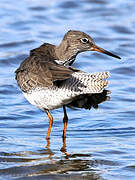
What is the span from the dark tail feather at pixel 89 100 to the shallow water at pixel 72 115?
55 centimetres

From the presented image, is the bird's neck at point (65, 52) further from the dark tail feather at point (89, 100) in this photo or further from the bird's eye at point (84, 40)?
the dark tail feather at point (89, 100)

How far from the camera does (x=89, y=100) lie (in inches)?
318

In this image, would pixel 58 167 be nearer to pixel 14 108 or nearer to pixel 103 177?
pixel 103 177

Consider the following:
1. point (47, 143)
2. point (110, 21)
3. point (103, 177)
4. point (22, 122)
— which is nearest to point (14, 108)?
point (22, 122)

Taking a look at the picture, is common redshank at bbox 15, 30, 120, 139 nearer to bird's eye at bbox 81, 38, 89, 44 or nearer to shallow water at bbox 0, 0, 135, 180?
bird's eye at bbox 81, 38, 89, 44

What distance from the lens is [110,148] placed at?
779 centimetres

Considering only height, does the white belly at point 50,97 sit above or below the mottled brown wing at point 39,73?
below

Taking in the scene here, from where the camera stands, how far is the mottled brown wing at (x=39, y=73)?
23.2ft

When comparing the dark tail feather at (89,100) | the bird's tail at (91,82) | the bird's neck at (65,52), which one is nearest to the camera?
the bird's tail at (91,82)

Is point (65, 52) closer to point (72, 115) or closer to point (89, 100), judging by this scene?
point (89, 100)

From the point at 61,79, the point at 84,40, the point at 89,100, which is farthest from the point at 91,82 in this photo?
the point at 84,40

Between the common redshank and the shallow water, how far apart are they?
22.1 inches

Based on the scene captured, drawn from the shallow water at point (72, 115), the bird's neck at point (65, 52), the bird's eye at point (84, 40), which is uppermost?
the bird's eye at point (84, 40)

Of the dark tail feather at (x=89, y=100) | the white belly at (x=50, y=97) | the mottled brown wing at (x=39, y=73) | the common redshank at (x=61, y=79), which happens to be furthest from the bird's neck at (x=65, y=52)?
the white belly at (x=50, y=97)
